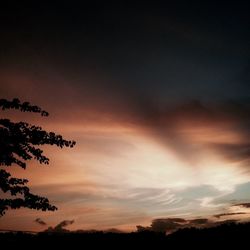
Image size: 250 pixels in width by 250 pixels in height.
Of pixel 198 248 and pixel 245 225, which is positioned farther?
pixel 245 225

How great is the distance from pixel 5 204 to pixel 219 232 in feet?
23.0

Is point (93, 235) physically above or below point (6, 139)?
below

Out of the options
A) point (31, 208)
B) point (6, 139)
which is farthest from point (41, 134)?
point (31, 208)

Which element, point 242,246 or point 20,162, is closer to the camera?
point 242,246

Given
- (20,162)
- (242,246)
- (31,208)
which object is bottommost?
(242,246)

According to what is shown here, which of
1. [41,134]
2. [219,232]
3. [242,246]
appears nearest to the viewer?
[242,246]

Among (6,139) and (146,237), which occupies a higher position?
(6,139)

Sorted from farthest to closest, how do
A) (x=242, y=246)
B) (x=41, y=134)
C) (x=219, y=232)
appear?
1. (x=41, y=134)
2. (x=219, y=232)
3. (x=242, y=246)

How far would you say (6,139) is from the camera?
47.9 ft

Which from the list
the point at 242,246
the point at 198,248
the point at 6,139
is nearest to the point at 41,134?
the point at 6,139

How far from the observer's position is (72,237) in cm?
1473

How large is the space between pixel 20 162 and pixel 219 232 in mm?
6962

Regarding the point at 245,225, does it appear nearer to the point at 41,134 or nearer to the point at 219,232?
the point at 219,232

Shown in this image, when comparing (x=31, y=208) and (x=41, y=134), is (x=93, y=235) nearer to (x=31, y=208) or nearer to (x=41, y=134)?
(x=31, y=208)
